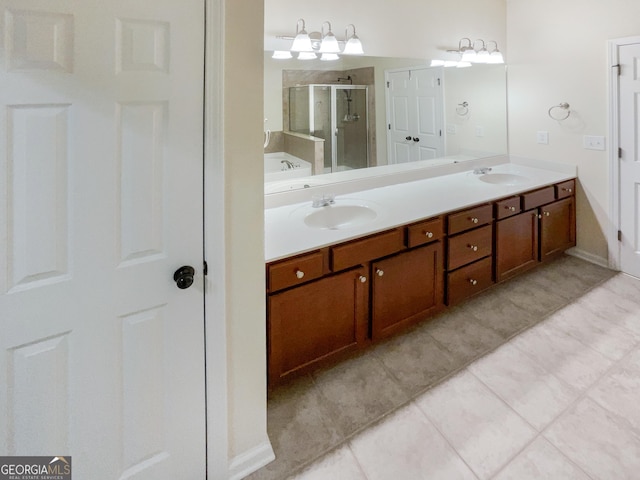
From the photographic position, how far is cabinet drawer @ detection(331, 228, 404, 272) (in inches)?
75.1

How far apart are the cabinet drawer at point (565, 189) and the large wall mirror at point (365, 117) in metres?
0.74

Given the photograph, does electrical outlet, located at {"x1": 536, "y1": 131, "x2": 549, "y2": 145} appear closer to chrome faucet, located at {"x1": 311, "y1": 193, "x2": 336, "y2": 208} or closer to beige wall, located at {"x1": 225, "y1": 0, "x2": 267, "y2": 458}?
chrome faucet, located at {"x1": 311, "y1": 193, "x2": 336, "y2": 208}

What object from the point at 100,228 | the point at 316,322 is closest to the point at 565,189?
the point at 316,322

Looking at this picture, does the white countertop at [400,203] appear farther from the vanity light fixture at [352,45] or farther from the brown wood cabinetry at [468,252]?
the vanity light fixture at [352,45]

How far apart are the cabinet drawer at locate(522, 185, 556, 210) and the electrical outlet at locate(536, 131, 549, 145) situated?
60 centimetres

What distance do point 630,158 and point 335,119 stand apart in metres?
2.44

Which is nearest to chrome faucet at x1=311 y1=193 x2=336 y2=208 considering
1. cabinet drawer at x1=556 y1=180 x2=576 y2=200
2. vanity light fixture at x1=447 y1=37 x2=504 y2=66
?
vanity light fixture at x1=447 y1=37 x2=504 y2=66

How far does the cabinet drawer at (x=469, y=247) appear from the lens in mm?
2488

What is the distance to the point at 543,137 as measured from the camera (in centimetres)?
350

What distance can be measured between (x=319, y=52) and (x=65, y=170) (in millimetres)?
1851

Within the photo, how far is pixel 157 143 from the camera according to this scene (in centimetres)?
114

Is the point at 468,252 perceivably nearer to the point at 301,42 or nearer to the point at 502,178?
the point at 502,178

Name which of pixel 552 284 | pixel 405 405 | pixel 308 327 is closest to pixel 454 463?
pixel 405 405

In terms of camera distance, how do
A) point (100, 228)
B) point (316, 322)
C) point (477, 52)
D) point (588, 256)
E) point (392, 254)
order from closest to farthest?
point (100, 228), point (316, 322), point (392, 254), point (477, 52), point (588, 256)
